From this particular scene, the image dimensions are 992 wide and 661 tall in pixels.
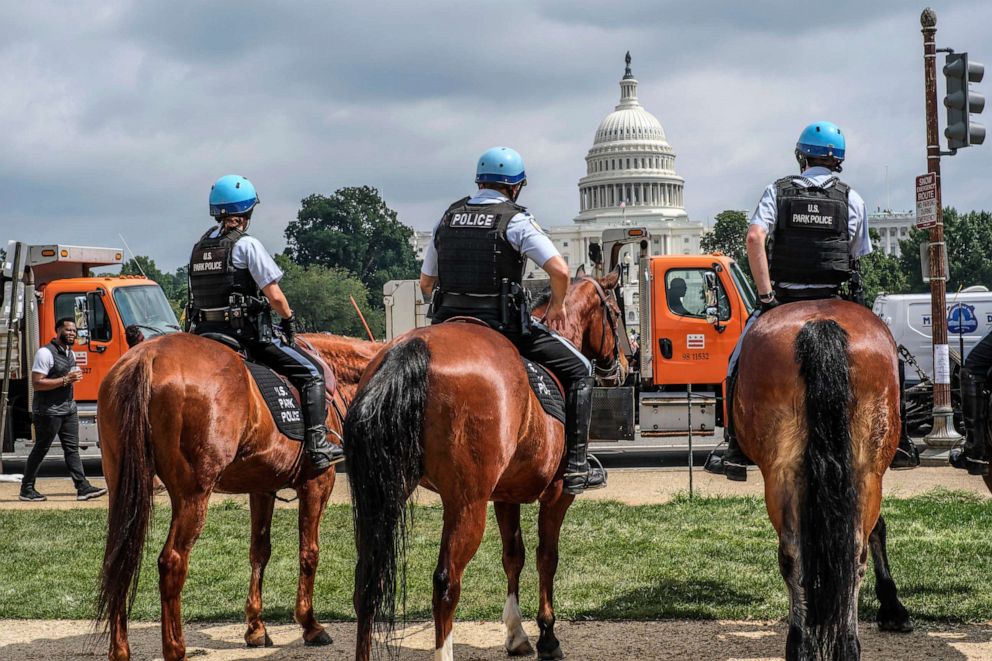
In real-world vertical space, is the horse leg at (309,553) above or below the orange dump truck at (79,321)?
below

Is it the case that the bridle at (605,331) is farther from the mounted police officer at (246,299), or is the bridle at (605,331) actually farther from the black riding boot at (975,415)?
the black riding boot at (975,415)

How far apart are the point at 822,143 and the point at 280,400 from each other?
3.41 m

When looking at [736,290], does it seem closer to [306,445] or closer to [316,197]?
[306,445]

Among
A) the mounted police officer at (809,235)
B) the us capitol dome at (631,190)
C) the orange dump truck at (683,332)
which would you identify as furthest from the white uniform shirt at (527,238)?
the us capitol dome at (631,190)

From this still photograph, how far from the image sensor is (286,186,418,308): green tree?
120m

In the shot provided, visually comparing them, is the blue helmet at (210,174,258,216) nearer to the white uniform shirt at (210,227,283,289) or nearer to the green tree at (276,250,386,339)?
the white uniform shirt at (210,227,283,289)

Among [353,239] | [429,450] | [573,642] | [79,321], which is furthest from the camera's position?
[353,239]

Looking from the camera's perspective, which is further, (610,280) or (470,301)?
(610,280)

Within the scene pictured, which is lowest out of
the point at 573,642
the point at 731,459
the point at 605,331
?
the point at 573,642

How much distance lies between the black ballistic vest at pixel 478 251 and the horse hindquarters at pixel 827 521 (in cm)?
168

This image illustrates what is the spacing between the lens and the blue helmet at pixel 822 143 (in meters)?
7.01

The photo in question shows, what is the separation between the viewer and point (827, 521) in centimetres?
561

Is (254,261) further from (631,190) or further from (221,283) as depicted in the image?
(631,190)

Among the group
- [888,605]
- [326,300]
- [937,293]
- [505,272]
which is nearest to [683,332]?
[937,293]
